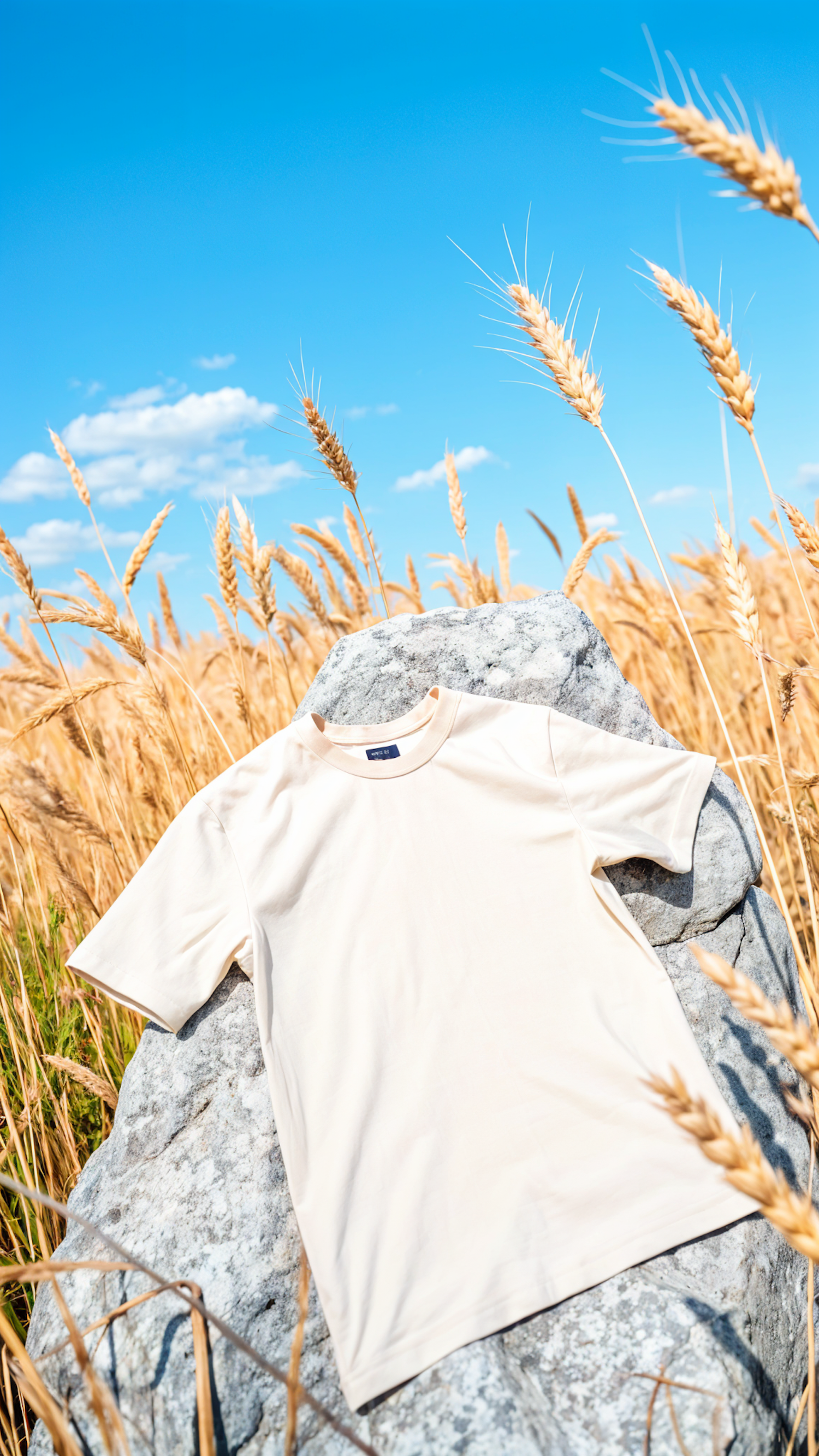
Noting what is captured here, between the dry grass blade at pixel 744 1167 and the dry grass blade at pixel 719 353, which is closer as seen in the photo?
the dry grass blade at pixel 744 1167

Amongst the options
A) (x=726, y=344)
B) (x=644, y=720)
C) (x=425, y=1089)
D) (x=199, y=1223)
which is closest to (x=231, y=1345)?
(x=199, y=1223)

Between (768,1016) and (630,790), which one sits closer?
(768,1016)

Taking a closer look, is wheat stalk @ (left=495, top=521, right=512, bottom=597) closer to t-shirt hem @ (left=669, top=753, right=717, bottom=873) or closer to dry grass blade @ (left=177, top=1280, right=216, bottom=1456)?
t-shirt hem @ (left=669, top=753, right=717, bottom=873)

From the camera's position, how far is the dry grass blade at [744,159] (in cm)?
85

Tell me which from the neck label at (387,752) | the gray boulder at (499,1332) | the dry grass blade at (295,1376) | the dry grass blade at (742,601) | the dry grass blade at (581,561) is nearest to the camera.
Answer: the dry grass blade at (295,1376)

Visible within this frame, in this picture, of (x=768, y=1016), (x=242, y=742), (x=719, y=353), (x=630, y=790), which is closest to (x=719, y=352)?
(x=719, y=353)

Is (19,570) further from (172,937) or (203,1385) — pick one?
(203,1385)

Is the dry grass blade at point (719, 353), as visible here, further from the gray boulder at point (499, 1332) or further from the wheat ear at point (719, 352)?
the gray boulder at point (499, 1332)

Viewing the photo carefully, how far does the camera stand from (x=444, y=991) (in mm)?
1314

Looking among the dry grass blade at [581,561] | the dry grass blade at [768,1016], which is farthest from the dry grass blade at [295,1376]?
the dry grass blade at [581,561]

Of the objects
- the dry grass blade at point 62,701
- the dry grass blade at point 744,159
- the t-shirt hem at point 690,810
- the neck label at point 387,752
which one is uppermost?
the dry grass blade at point 744,159

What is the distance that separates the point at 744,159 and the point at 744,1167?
100cm

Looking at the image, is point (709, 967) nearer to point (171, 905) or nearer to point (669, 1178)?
point (669, 1178)

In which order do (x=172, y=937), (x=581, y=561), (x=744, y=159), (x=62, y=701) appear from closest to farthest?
(x=744, y=159) < (x=172, y=937) < (x=62, y=701) < (x=581, y=561)
